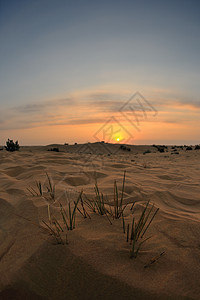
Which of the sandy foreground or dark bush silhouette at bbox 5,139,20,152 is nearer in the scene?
the sandy foreground

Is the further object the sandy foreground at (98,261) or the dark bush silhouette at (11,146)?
the dark bush silhouette at (11,146)

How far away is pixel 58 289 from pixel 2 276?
351mm

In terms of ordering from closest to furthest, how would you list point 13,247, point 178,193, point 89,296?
point 89,296 → point 13,247 → point 178,193

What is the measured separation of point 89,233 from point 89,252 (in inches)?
8.7

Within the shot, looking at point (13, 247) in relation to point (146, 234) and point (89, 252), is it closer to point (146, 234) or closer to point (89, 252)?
point (89, 252)

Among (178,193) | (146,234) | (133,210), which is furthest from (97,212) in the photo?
(178,193)

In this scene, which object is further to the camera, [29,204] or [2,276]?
[29,204]

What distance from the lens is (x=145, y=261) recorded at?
1185 mm

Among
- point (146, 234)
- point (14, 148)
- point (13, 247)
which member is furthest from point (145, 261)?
point (14, 148)

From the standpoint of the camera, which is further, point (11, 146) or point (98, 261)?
point (11, 146)

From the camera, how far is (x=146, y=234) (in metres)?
1.48

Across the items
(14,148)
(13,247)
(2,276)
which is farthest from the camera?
(14,148)

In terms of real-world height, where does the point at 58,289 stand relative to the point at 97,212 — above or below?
below

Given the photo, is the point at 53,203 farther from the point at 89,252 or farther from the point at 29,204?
the point at 89,252
